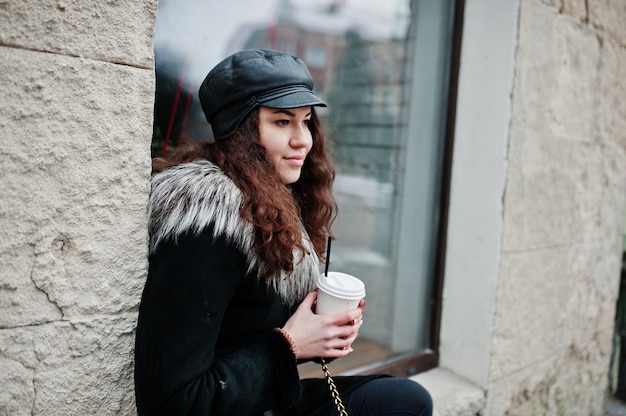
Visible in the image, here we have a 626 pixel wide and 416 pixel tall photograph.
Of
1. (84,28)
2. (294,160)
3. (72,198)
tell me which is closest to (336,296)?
(294,160)

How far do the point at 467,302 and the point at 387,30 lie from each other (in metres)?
1.68

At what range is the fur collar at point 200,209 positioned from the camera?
130 cm

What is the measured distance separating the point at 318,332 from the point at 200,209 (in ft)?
1.47

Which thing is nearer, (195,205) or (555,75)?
(195,205)

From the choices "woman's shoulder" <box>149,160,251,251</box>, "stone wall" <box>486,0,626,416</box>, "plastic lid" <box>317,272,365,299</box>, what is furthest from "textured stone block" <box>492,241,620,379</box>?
"woman's shoulder" <box>149,160,251,251</box>

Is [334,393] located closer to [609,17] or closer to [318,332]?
[318,332]

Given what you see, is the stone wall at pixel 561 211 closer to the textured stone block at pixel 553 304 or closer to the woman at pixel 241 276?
the textured stone block at pixel 553 304

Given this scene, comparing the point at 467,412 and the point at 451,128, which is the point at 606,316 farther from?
the point at 451,128

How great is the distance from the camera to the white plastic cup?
142cm

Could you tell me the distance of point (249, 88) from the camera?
1.45 metres

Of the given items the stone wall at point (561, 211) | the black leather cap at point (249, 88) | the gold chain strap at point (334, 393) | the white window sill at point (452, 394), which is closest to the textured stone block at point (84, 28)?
the black leather cap at point (249, 88)

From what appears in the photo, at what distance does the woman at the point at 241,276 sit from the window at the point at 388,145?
3.16 ft

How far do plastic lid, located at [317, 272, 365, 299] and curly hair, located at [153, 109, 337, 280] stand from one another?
0.33ft

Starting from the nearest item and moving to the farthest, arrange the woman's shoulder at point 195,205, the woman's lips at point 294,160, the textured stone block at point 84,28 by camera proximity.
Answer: the textured stone block at point 84,28 < the woman's shoulder at point 195,205 < the woman's lips at point 294,160
